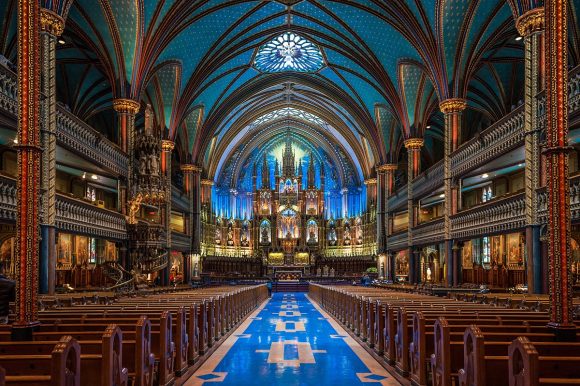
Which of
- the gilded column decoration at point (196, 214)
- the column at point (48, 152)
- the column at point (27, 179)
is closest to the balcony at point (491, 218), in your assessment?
the column at point (48, 152)

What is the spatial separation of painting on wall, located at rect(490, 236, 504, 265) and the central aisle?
1820 cm

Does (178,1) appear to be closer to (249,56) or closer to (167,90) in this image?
(167,90)

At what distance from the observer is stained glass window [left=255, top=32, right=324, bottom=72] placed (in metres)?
34.6

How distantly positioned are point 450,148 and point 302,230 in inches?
1029

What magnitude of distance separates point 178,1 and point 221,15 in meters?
4.39

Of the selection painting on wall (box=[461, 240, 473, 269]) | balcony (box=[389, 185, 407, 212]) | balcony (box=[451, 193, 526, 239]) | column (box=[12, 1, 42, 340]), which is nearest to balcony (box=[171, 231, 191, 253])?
balcony (box=[389, 185, 407, 212])

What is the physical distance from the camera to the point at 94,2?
21.3 m

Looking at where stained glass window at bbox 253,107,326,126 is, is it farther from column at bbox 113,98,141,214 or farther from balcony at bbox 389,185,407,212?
column at bbox 113,98,141,214

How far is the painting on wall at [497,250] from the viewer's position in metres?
30.7

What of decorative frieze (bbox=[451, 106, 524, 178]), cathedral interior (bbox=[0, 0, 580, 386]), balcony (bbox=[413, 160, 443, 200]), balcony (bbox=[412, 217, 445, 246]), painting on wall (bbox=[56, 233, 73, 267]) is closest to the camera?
cathedral interior (bbox=[0, 0, 580, 386])

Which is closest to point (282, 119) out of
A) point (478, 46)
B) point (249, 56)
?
point (249, 56)

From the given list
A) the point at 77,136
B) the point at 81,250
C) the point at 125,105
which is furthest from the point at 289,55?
the point at 77,136

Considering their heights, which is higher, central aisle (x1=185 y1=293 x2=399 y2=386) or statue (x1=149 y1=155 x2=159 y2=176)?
statue (x1=149 y1=155 x2=159 y2=176)

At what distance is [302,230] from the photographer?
4997 cm
